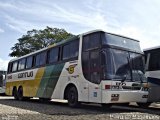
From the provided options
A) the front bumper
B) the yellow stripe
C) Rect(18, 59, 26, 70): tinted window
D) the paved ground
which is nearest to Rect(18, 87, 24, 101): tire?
the yellow stripe

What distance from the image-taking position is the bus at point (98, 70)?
11641 mm

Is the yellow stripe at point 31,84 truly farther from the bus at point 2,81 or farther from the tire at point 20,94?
the bus at point 2,81

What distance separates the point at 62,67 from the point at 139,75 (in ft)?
13.4

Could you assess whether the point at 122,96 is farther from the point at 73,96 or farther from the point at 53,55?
the point at 53,55

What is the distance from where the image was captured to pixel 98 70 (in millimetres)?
11906

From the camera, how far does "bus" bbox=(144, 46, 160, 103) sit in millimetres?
14084

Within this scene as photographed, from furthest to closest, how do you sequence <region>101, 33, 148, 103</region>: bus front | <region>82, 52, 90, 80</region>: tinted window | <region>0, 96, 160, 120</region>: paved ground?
<region>82, 52, 90, 80</region>: tinted window, <region>101, 33, 148, 103</region>: bus front, <region>0, 96, 160, 120</region>: paved ground

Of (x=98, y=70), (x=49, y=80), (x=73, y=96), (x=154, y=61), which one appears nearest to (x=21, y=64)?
(x=49, y=80)

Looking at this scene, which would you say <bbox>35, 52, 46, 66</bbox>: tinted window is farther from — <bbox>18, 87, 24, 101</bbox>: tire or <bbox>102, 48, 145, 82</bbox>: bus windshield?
<bbox>102, 48, 145, 82</bbox>: bus windshield

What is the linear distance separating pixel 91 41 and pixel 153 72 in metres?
3.78

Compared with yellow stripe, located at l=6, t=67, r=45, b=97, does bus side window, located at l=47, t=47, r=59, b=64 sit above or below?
above

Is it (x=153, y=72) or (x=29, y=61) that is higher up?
(x=29, y=61)

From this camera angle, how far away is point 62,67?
49.1ft

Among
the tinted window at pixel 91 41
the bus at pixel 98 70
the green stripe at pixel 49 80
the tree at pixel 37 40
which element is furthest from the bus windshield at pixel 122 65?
the tree at pixel 37 40
